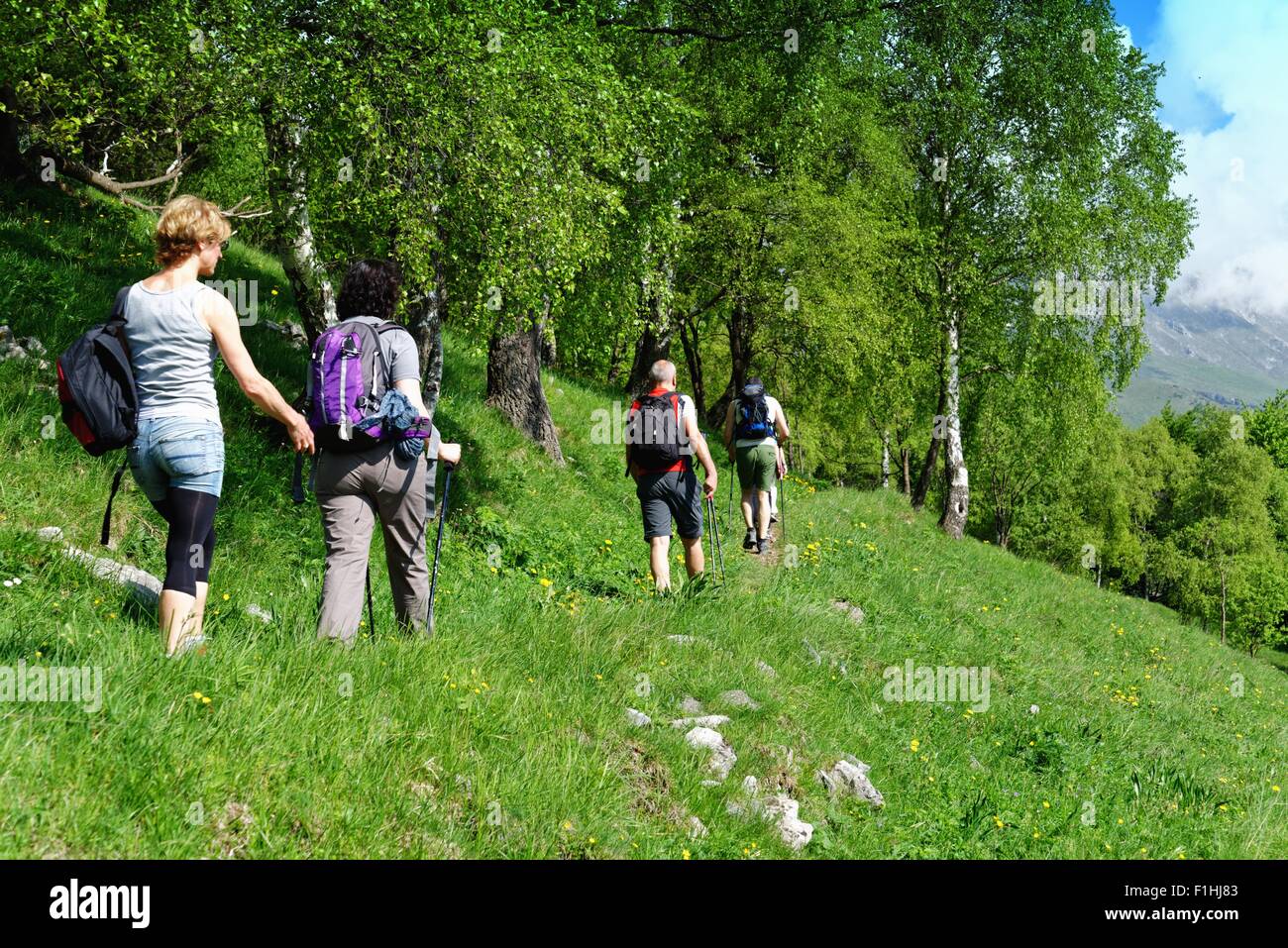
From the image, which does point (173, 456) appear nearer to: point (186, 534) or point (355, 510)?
point (186, 534)

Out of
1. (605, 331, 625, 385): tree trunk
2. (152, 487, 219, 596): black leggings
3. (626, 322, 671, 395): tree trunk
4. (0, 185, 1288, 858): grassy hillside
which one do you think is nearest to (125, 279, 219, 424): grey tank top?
(152, 487, 219, 596): black leggings

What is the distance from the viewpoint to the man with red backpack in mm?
8625

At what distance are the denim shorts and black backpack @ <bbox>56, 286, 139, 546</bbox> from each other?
0.08 meters

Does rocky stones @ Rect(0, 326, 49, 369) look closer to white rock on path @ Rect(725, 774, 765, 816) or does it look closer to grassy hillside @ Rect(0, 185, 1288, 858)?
grassy hillside @ Rect(0, 185, 1288, 858)

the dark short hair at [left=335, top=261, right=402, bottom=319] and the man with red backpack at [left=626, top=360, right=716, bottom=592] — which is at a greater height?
the dark short hair at [left=335, top=261, right=402, bottom=319]

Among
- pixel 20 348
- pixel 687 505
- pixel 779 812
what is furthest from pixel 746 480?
pixel 20 348

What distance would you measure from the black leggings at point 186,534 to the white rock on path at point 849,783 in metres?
4.04

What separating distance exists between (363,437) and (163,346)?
3.71ft

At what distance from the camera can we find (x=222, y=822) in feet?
11.3

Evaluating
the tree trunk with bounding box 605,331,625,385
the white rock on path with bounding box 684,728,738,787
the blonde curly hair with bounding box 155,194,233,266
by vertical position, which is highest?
the tree trunk with bounding box 605,331,625,385

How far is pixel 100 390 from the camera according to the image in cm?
418

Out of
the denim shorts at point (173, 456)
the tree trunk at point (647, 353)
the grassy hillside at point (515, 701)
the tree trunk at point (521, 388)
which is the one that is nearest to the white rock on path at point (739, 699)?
the grassy hillside at point (515, 701)

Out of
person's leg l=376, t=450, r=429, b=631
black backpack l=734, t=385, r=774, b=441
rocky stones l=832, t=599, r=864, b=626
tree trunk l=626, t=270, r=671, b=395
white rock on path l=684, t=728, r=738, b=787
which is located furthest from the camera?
tree trunk l=626, t=270, r=671, b=395
